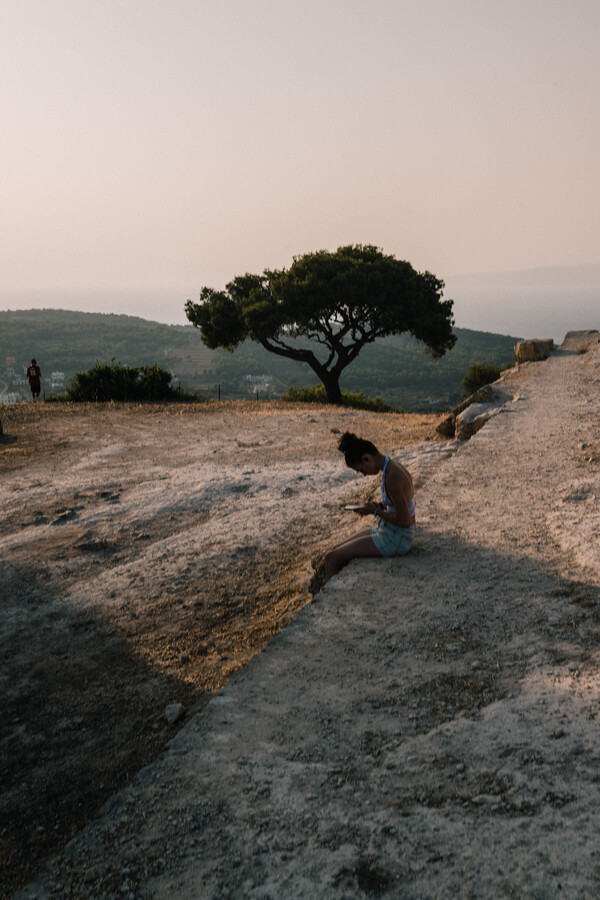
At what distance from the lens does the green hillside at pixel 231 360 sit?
5750cm

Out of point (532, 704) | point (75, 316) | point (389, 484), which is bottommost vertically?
point (532, 704)

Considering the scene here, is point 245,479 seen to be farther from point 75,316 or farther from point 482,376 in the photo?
point 75,316

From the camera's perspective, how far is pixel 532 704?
259 centimetres

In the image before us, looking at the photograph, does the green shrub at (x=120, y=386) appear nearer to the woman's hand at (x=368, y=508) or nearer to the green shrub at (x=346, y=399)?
the green shrub at (x=346, y=399)

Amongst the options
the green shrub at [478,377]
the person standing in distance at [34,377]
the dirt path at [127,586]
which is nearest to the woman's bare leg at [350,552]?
the dirt path at [127,586]

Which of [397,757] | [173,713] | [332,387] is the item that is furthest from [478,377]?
[397,757]

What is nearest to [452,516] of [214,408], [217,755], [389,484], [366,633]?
[389,484]

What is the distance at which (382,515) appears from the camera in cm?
441

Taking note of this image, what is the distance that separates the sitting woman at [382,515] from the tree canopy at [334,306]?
708 inches

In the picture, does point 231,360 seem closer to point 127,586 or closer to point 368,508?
point 127,586

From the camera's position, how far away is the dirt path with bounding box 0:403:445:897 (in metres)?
3.22

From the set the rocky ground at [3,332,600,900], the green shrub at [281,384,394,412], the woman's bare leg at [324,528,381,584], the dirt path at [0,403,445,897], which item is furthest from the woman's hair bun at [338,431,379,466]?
the green shrub at [281,384,394,412]

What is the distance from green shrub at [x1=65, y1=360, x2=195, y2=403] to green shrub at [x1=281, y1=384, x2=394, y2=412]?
523 cm

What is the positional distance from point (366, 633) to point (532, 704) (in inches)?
39.7
